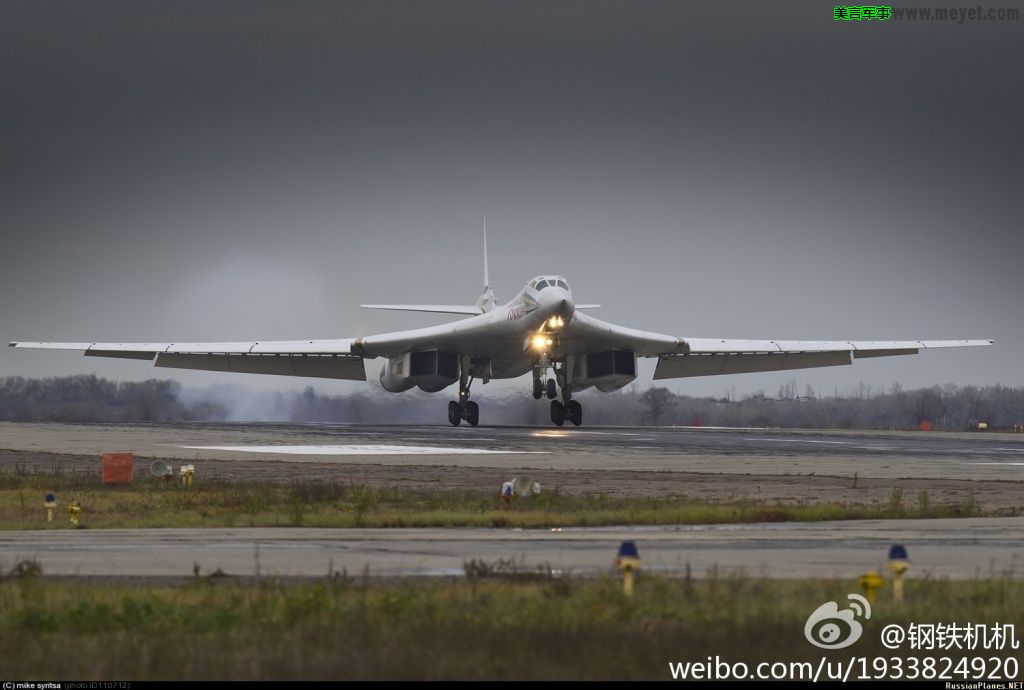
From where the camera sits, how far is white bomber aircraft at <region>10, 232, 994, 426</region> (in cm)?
4775

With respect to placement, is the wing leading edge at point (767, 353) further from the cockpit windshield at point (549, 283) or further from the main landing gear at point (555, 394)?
the cockpit windshield at point (549, 283)

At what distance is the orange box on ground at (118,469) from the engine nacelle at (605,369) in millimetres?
26868

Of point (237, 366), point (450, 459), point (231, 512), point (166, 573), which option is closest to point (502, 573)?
point (166, 573)

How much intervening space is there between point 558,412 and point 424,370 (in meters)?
5.49

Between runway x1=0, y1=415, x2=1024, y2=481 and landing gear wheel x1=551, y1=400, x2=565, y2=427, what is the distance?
5642 mm

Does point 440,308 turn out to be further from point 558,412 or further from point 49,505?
point 49,505

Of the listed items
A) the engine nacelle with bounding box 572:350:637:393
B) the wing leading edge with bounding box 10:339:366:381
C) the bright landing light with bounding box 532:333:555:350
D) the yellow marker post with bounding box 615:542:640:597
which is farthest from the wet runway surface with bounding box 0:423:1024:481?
the yellow marker post with bounding box 615:542:640:597

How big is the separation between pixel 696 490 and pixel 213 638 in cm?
1536

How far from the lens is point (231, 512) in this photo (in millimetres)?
18719

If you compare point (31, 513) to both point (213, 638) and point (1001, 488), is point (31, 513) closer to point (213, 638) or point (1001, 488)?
point (213, 638)

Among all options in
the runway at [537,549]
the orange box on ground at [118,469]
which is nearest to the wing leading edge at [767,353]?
the orange box on ground at [118,469]

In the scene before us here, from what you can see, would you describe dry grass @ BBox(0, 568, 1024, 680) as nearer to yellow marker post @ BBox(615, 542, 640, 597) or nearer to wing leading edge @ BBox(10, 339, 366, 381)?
yellow marker post @ BBox(615, 542, 640, 597)

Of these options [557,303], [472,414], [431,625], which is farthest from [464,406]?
[431,625]

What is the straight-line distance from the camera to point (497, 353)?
4981 centimetres
